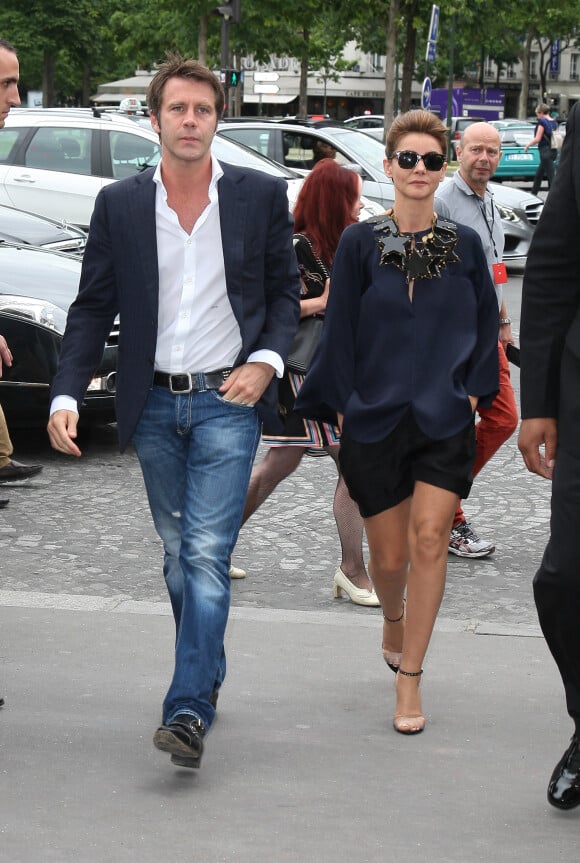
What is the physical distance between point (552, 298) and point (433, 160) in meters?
0.91

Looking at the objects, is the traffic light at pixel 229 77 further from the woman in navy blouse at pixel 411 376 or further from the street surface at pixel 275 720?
the woman in navy blouse at pixel 411 376

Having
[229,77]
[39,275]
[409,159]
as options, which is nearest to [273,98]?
[229,77]

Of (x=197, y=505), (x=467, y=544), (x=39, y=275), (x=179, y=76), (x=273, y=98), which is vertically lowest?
(x=273, y=98)

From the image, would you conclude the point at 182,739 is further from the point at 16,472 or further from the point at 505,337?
the point at 16,472

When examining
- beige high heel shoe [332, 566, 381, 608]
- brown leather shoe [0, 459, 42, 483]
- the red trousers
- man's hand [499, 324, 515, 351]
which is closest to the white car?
brown leather shoe [0, 459, 42, 483]

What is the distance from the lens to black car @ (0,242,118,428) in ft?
26.0

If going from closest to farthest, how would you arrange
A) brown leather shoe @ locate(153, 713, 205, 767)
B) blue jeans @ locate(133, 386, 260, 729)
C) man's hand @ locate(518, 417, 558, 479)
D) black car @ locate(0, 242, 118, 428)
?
man's hand @ locate(518, 417, 558, 479) → brown leather shoe @ locate(153, 713, 205, 767) → blue jeans @ locate(133, 386, 260, 729) → black car @ locate(0, 242, 118, 428)

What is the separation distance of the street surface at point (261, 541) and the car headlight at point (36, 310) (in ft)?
2.66

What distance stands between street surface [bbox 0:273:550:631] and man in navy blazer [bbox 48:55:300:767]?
164cm

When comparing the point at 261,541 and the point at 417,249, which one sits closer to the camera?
the point at 417,249

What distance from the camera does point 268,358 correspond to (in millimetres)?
3994

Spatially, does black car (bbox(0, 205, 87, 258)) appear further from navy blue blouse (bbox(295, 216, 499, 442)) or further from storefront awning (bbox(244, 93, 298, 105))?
storefront awning (bbox(244, 93, 298, 105))

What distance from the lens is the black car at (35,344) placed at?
7.92 metres

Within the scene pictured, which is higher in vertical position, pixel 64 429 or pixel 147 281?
pixel 147 281
